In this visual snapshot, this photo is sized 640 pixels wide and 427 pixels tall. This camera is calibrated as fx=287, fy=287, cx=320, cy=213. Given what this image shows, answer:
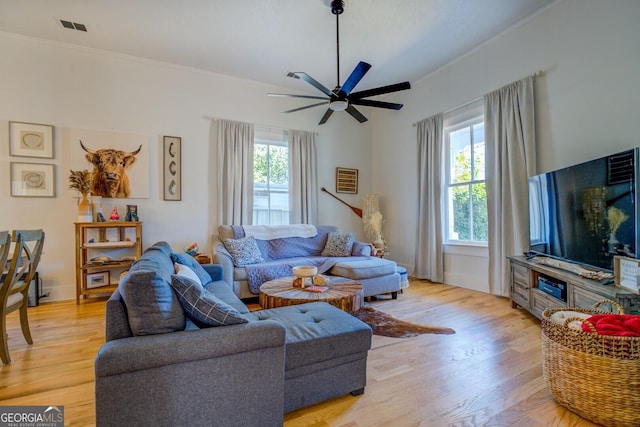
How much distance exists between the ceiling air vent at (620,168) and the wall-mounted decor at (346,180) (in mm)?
3717

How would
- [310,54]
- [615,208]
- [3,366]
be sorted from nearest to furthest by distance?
1. [3,366]
2. [615,208]
3. [310,54]

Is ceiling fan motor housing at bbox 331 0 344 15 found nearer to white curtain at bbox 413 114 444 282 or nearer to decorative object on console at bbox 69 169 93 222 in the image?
white curtain at bbox 413 114 444 282

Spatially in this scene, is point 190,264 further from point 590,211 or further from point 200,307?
point 590,211

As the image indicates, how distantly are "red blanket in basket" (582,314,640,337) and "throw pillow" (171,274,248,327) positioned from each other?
1820mm

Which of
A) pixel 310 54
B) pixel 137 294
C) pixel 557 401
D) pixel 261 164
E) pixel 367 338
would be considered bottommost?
pixel 557 401

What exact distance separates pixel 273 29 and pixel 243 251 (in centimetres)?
271

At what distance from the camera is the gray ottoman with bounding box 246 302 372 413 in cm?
150

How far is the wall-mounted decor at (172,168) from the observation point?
164 inches

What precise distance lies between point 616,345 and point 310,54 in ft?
13.5

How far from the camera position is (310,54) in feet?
12.9

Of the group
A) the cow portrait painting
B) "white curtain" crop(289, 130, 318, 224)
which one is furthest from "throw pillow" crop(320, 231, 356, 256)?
the cow portrait painting

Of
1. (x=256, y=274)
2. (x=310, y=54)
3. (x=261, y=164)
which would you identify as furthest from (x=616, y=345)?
(x=261, y=164)

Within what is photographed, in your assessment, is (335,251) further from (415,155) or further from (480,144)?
(480,144)

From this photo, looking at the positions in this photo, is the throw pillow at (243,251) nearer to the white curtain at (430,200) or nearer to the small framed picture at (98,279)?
the small framed picture at (98,279)
